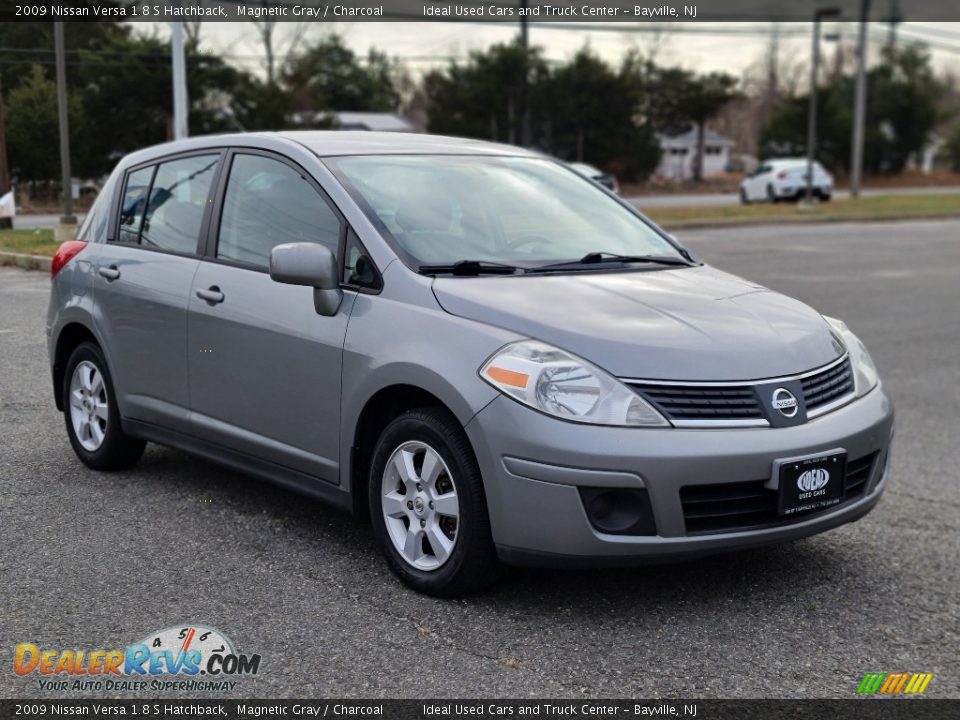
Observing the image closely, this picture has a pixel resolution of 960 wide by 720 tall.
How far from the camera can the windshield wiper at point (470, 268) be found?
440cm

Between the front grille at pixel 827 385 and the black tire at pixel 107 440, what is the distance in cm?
324

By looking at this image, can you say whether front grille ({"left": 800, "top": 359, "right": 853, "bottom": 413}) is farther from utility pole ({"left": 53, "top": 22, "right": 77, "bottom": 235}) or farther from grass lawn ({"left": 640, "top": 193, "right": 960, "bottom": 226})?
grass lawn ({"left": 640, "top": 193, "right": 960, "bottom": 226})

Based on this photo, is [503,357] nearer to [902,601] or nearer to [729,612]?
[729,612]

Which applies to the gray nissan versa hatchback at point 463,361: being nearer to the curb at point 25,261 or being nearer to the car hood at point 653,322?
the car hood at point 653,322

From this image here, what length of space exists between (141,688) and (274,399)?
1.50m

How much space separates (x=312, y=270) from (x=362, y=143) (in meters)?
1.02

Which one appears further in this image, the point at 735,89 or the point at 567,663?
the point at 735,89

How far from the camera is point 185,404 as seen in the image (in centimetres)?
519

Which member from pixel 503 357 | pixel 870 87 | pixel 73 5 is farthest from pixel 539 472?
pixel 870 87

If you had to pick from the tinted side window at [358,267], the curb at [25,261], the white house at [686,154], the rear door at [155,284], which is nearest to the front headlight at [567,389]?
the tinted side window at [358,267]

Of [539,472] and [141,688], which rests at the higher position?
[539,472]

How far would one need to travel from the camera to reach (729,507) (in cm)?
386

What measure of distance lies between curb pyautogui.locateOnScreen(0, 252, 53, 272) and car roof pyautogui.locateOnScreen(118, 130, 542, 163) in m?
8.67

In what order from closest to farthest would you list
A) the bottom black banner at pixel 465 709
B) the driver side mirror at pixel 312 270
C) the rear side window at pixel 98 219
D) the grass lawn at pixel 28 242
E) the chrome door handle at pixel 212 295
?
the bottom black banner at pixel 465 709
the driver side mirror at pixel 312 270
the chrome door handle at pixel 212 295
the rear side window at pixel 98 219
the grass lawn at pixel 28 242
